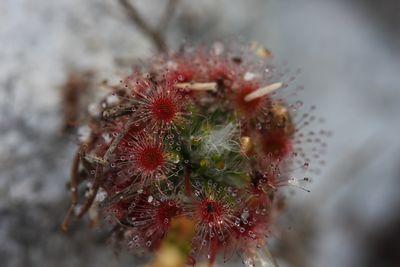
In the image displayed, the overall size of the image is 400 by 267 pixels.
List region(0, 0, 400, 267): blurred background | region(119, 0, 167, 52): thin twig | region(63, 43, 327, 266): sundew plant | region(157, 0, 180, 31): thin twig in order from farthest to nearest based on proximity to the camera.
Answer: region(157, 0, 180, 31): thin twig < region(119, 0, 167, 52): thin twig < region(0, 0, 400, 267): blurred background < region(63, 43, 327, 266): sundew plant

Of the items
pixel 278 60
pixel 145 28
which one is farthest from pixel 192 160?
pixel 278 60

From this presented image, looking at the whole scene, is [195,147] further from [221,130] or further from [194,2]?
[194,2]

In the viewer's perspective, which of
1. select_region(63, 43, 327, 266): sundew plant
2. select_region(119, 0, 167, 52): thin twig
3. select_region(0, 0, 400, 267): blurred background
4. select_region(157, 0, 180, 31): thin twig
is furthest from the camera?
select_region(157, 0, 180, 31): thin twig

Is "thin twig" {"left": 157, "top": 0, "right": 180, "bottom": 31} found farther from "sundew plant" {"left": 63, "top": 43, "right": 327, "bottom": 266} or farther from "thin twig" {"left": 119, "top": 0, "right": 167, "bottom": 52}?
"sundew plant" {"left": 63, "top": 43, "right": 327, "bottom": 266}

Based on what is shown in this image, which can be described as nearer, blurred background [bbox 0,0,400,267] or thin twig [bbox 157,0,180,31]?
blurred background [bbox 0,0,400,267]

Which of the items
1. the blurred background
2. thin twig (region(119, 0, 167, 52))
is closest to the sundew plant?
the blurred background

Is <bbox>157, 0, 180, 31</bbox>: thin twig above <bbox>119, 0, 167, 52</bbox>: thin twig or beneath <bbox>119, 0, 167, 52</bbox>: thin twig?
above

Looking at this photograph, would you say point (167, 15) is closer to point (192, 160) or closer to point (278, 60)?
point (278, 60)

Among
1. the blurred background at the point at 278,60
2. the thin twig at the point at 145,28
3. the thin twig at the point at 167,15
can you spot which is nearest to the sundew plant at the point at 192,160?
the blurred background at the point at 278,60

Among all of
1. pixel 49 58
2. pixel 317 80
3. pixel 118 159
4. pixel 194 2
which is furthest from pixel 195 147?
pixel 317 80
